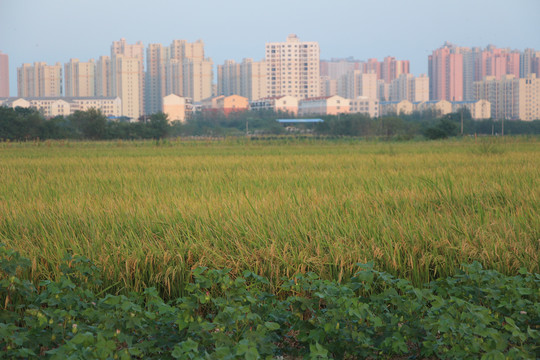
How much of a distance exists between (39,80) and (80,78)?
876cm

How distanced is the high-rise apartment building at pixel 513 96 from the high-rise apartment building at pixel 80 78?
83332mm

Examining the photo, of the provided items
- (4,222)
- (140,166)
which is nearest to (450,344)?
(4,222)

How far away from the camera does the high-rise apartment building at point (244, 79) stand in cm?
12606

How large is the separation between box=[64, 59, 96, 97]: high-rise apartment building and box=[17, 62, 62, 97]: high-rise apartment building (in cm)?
248

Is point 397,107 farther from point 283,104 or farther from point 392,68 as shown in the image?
point 392,68

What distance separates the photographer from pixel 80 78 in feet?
423

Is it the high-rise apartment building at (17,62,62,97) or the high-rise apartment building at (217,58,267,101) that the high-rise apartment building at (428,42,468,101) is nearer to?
the high-rise apartment building at (217,58,267,101)

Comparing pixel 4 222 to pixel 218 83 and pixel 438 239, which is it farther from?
pixel 218 83

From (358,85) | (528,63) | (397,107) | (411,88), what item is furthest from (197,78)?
(528,63)

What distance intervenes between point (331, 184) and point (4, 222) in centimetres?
382

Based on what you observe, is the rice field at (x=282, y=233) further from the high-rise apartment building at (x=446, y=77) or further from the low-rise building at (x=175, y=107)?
the high-rise apartment building at (x=446, y=77)

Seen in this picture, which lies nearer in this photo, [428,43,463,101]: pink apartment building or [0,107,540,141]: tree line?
[0,107,540,141]: tree line

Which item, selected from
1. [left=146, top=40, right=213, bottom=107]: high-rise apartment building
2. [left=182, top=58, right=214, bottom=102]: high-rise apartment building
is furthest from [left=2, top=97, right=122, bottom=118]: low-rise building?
[left=182, top=58, right=214, bottom=102]: high-rise apartment building

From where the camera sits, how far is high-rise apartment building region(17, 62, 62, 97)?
412 feet
